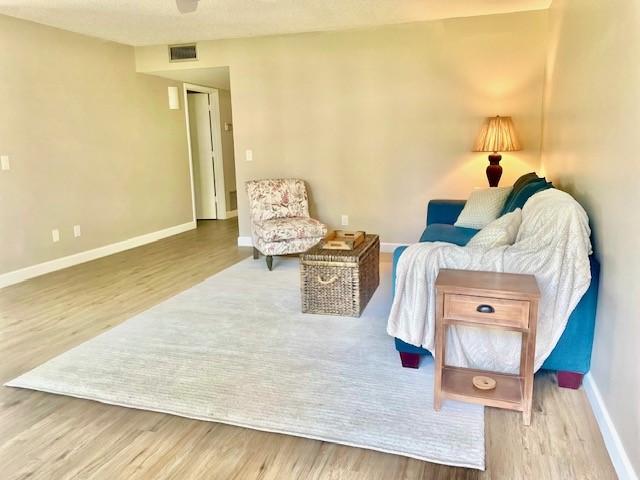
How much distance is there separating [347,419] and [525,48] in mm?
4012

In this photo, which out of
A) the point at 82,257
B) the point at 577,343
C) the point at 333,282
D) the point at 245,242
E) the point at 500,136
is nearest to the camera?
the point at 577,343

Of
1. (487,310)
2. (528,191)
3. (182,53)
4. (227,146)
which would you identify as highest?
(182,53)

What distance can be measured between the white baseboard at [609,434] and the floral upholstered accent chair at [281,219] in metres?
2.78

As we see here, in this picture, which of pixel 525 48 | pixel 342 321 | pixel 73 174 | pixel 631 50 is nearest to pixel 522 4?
pixel 525 48

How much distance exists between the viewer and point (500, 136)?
4.44 m

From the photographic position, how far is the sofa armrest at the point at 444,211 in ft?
14.0

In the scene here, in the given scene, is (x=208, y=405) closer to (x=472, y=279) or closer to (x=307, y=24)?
(x=472, y=279)

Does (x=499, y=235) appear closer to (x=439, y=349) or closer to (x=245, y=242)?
(x=439, y=349)

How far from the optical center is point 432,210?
440cm

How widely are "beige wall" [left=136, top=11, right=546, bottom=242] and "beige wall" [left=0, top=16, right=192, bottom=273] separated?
2.25 ft

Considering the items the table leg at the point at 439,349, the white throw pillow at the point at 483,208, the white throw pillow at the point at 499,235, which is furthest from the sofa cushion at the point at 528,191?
the table leg at the point at 439,349

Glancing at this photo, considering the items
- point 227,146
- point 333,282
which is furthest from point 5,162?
point 227,146

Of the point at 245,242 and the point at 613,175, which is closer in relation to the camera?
the point at 613,175

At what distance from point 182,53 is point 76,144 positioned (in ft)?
5.29
